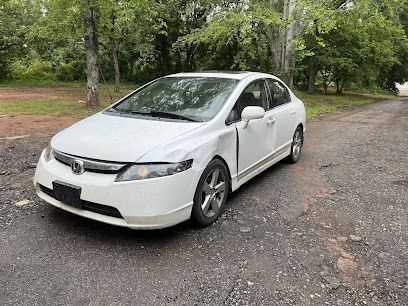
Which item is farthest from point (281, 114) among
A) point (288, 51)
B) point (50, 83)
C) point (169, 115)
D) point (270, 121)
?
point (50, 83)

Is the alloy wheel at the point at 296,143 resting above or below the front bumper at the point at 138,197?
below

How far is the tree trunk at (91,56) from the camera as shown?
37.0 feet

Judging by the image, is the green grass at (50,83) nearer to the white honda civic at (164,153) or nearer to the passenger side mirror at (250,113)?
the white honda civic at (164,153)

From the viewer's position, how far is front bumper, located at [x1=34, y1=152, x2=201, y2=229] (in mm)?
3197

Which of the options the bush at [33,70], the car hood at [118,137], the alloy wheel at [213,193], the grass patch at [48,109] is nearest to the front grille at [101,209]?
the car hood at [118,137]

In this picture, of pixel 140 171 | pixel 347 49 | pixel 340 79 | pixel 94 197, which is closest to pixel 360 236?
pixel 140 171

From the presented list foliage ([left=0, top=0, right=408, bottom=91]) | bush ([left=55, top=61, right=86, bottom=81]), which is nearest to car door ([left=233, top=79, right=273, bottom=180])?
foliage ([left=0, top=0, right=408, bottom=91])

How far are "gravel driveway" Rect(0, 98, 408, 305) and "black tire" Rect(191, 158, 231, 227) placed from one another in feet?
0.47

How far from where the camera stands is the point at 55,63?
27.6m

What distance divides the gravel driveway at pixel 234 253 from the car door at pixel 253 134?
446mm

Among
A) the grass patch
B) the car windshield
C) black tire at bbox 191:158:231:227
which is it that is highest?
the car windshield

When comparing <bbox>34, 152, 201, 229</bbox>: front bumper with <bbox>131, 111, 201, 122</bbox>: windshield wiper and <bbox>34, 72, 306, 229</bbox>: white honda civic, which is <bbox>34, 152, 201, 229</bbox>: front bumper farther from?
<bbox>131, 111, 201, 122</bbox>: windshield wiper

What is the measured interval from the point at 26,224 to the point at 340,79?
2591cm

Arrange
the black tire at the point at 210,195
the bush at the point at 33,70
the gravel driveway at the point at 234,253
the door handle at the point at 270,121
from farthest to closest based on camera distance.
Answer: the bush at the point at 33,70 < the door handle at the point at 270,121 < the black tire at the point at 210,195 < the gravel driveway at the point at 234,253
